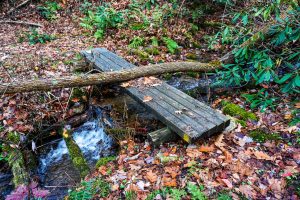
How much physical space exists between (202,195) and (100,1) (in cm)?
1007

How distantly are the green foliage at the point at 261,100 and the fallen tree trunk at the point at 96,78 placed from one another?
1.09 metres

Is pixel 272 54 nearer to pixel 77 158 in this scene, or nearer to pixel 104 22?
pixel 77 158

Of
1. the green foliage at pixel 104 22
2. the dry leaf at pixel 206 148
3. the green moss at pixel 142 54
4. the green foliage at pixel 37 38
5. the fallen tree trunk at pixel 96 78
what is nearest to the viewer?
the dry leaf at pixel 206 148

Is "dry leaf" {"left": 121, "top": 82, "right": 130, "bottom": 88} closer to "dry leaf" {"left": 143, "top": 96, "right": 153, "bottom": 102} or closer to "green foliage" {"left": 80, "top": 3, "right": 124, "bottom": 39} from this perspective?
"dry leaf" {"left": 143, "top": 96, "right": 153, "bottom": 102}

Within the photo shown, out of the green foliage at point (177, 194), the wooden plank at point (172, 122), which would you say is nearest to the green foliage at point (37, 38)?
the wooden plank at point (172, 122)

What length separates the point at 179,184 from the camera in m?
3.06

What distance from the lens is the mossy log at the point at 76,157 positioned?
365cm

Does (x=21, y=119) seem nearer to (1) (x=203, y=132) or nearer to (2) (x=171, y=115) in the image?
(2) (x=171, y=115)

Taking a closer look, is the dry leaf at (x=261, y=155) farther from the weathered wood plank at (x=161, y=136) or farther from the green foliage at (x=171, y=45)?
the green foliage at (x=171, y=45)

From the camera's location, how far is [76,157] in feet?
12.6

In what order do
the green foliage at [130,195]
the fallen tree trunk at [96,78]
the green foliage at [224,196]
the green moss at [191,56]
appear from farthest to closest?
the green moss at [191,56], the fallen tree trunk at [96,78], the green foliage at [130,195], the green foliage at [224,196]

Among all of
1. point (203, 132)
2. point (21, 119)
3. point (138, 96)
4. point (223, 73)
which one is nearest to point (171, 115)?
point (203, 132)

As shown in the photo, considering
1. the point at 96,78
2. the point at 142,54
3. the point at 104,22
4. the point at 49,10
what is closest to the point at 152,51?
the point at 142,54

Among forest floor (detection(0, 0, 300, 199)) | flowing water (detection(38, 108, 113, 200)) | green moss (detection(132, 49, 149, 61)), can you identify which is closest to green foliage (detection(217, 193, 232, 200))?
forest floor (detection(0, 0, 300, 199))
